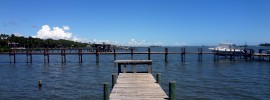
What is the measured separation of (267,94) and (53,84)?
63.8 ft

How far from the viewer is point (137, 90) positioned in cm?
1608

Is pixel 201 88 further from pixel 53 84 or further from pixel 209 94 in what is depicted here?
pixel 53 84

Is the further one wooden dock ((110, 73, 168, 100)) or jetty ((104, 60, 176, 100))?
wooden dock ((110, 73, 168, 100))

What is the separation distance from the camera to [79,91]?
27094 mm

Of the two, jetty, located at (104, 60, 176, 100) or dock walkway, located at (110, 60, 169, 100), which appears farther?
dock walkway, located at (110, 60, 169, 100)

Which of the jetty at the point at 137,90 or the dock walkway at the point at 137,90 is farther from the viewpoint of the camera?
the dock walkway at the point at 137,90

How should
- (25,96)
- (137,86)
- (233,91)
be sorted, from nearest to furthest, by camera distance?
(137,86), (25,96), (233,91)

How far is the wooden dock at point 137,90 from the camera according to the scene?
1434 centimetres

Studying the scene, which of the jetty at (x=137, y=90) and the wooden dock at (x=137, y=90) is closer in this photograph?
the jetty at (x=137, y=90)

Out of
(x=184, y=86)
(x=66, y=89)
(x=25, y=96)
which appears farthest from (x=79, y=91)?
(x=184, y=86)

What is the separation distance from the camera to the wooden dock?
1434 cm

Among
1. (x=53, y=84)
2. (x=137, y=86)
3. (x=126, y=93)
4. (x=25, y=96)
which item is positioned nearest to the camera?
(x=126, y=93)

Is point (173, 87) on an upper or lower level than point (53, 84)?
upper

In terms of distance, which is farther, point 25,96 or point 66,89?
point 66,89
